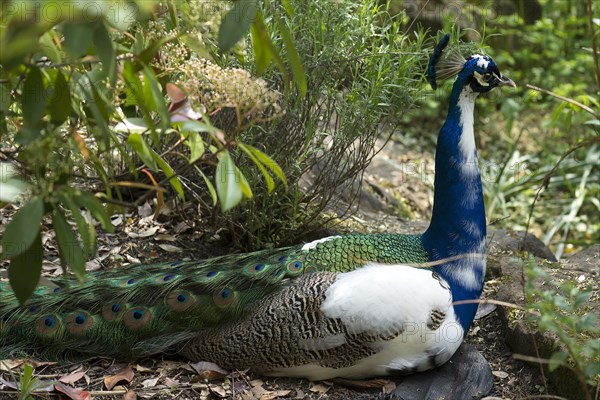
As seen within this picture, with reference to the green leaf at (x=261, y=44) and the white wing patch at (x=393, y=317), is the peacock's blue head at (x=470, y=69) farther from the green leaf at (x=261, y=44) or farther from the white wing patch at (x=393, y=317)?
the green leaf at (x=261, y=44)

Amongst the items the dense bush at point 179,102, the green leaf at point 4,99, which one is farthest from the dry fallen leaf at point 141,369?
the green leaf at point 4,99

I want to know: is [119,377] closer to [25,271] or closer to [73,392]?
[73,392]

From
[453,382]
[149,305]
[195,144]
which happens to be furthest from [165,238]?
[195,144]

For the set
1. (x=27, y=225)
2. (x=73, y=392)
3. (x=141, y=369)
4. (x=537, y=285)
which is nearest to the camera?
(x=27, y=225)

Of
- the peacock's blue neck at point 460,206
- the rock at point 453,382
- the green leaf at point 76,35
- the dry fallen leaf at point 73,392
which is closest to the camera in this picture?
the green leaf at point 76,35

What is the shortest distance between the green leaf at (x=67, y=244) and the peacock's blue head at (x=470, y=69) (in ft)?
6.04

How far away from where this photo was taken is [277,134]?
3617 mm

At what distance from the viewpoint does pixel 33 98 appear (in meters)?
1.84

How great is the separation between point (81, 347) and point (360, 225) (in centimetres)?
179

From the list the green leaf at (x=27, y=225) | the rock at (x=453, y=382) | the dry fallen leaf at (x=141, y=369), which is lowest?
the rock at (x=453, y=382)

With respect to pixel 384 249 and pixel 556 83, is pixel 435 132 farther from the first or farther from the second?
pixel 384 249

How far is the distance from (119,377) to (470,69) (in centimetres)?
188

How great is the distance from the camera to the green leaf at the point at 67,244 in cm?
192

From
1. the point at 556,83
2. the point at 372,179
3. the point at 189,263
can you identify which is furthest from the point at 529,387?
the point at 556,83
